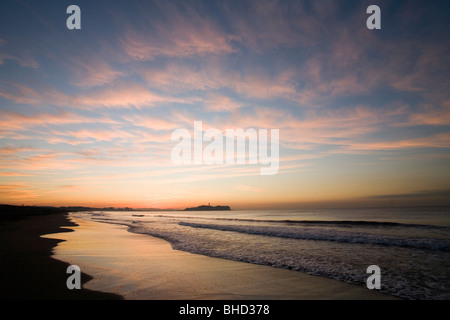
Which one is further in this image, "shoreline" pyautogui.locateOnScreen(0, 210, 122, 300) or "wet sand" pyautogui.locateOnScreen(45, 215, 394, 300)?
"wet sand" pyautogui.locateOnScreen(45, 215, 394, 300)

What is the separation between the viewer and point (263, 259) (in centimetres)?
1321

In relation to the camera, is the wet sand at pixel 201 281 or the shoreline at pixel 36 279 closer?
the shoreline at pixel 36 279

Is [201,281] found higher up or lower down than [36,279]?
lower down

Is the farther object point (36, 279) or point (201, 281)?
point (201, 281)

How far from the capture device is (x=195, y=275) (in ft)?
32.4

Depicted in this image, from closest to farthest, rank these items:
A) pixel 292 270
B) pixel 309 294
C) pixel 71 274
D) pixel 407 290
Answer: pixel 309 294, pixel 407 290, pixel 71 274, pixel 292 270

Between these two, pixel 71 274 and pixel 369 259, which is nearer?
pixel 71 274
